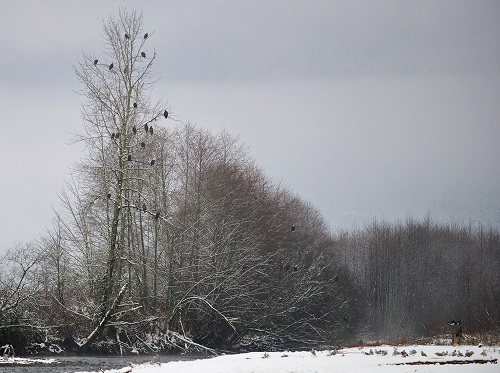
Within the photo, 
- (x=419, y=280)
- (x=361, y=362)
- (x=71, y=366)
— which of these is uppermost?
(x=419, y=280)

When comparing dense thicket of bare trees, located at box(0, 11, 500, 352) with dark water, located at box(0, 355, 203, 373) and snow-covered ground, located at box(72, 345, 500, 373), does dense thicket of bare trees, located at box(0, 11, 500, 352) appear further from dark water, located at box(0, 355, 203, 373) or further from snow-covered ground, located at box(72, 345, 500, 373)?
snow-covered ground, located at box(72, 345, 500, 373)

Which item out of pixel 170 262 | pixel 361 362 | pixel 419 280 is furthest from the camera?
pixel 419 280

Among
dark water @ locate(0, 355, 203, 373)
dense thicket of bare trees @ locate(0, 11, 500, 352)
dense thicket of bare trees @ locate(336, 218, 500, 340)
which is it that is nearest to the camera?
dark water @ locate(0, 355, 203, 373)

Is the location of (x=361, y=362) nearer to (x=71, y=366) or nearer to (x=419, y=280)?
(x=71, y=366)

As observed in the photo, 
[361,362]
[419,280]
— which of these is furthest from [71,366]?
[419,280]

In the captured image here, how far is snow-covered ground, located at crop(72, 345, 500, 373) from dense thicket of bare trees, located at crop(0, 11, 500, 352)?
1686cm

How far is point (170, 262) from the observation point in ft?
139

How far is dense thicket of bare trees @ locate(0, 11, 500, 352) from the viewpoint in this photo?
36.4m

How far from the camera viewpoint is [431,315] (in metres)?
66.8

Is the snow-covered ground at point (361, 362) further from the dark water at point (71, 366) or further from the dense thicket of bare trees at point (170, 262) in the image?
the dense thicket of bare trees at point (170, 262)

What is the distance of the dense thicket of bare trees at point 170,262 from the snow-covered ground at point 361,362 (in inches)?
664

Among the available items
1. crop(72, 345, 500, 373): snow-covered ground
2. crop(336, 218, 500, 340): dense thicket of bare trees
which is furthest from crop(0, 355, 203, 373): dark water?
crop(336, 218, 500, 340): dense thicket of bare trees

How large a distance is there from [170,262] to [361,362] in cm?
2596

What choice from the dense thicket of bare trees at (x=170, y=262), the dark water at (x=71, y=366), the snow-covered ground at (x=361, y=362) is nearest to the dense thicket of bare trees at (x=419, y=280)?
the dense thicket of bare trees at (x=170, y=262)
